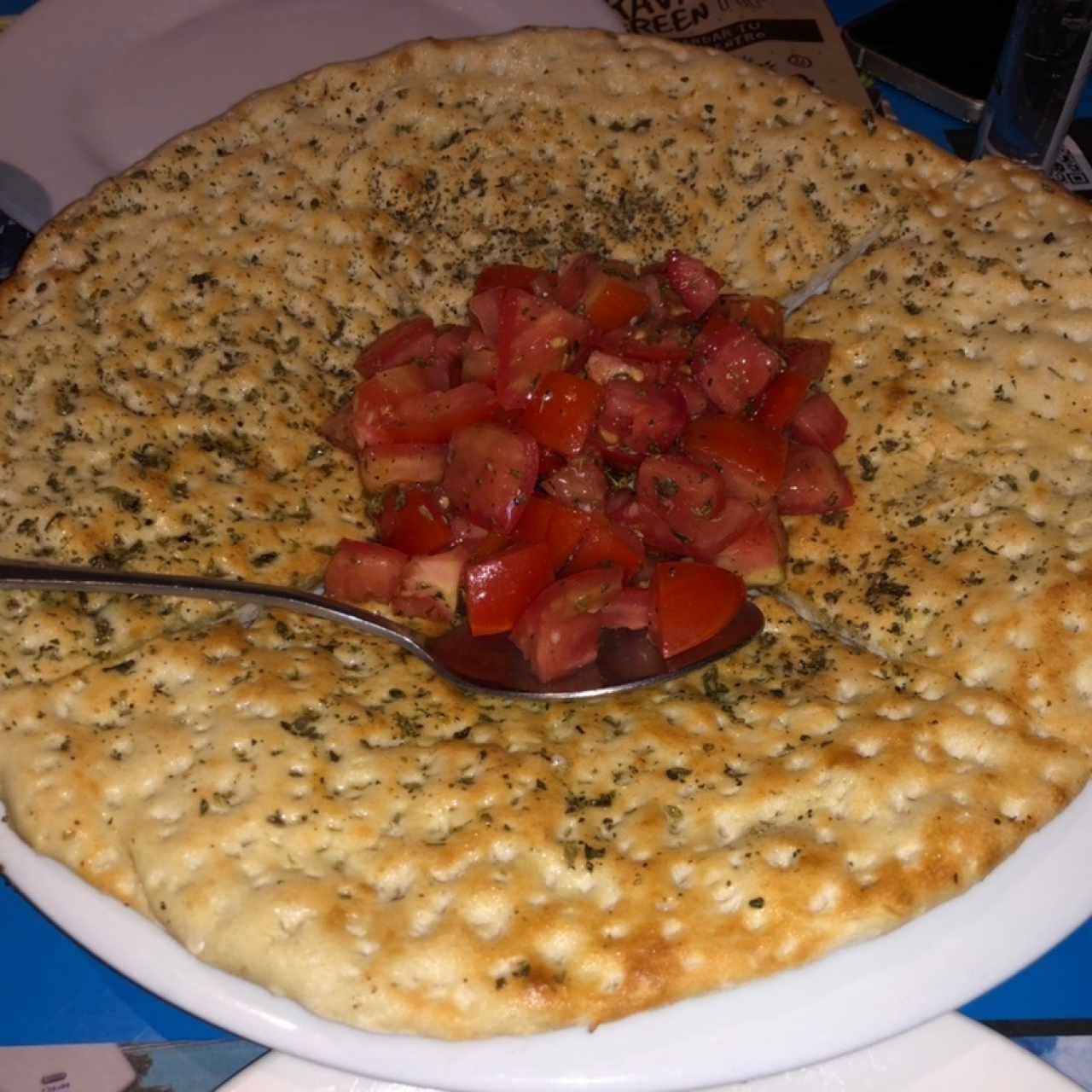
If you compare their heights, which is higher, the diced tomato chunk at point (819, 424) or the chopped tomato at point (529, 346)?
the chopped tomato at point (529, 346)

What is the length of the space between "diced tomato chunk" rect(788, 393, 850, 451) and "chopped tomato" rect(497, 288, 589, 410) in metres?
0.66

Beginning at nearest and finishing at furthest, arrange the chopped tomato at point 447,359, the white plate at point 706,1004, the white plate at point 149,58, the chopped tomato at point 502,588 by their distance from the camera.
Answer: the white plate at point 706,1004
the chopped tomato at point 502,588
the chopped tomato at point 447,359
the white plate at point 149,58

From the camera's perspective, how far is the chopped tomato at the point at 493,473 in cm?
299

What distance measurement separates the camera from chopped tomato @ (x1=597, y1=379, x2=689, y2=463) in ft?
10.2

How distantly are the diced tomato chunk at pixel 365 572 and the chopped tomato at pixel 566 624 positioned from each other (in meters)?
0.37

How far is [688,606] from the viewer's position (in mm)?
2865

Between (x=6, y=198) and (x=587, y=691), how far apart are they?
125 inches

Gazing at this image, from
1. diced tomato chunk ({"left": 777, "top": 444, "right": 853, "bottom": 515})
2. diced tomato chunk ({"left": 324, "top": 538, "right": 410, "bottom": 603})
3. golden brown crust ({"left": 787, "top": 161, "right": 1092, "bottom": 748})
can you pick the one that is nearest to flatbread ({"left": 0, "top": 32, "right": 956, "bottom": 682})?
diced tomato chunk ({"left": 324, "top": 538, "right": 410, "bottom": 603})

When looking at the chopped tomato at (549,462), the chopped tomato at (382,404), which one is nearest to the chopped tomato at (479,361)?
the chopped tomato at (382,404)

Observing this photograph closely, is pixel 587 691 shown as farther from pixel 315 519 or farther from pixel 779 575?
pixel 315 519

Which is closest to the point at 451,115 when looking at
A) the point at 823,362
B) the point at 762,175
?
the point at 762,175

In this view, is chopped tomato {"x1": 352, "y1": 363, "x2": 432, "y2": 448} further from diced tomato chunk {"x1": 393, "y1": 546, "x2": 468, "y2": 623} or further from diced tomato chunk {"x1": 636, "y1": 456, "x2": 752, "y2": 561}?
diced tomato chunk {"x1": 636, "y1": 456, "x2": 752, "y2": 561}

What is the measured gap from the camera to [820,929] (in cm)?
238

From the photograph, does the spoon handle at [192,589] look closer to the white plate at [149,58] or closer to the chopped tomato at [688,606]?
the chopped tomato at [688,606]
